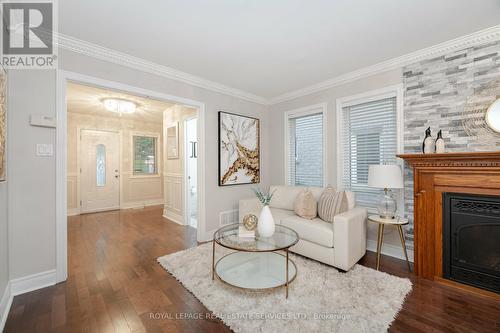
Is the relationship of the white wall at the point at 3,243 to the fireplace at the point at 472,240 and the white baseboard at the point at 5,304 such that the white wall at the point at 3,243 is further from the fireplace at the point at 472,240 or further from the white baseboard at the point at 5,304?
the fireplace at the point at 472,240

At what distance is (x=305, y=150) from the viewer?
3.94m

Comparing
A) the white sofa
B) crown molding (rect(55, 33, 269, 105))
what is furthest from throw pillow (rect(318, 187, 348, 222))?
crown molding (rect(55, 33, 269, 105))

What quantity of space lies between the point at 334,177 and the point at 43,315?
3.57 metres

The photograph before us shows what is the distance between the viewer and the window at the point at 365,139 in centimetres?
290

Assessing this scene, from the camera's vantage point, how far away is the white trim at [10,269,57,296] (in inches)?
78.7

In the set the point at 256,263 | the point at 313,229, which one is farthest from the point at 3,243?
the point at 313,229

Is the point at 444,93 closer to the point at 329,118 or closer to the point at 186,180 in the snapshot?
the point at 329,118

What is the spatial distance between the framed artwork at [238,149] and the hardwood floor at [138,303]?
5.22 ft

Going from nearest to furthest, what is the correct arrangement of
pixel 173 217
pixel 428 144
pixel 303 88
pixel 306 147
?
1. pixel 428 144
2. pixel 303 88
3. pixel 306 147
4. pixel 173 217

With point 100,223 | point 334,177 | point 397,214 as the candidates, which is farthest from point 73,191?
point 397,214

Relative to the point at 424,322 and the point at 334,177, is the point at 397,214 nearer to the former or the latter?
the point at 334,177

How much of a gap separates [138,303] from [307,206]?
2134mm

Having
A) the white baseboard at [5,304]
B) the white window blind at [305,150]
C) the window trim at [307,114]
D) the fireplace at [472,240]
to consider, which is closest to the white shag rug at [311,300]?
the fireplace at [472,240]

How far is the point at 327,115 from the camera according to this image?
3496 millimetres
